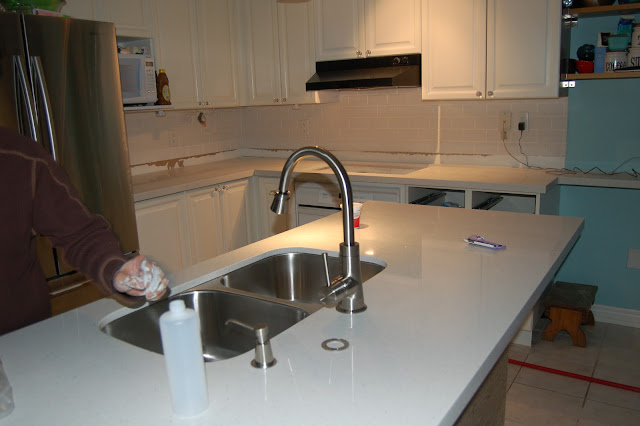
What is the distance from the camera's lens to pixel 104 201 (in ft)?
9.45

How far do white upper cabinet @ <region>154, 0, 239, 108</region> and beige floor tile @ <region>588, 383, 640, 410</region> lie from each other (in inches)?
121

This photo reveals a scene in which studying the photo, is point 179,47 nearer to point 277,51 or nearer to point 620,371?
point 277,51

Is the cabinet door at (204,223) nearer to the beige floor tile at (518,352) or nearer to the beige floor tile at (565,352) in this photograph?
the beige floor tile at (518,352)

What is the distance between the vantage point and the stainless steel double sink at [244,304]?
1.54m

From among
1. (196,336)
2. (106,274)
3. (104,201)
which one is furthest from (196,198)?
(196,336)

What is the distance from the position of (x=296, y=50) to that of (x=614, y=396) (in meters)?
3.01

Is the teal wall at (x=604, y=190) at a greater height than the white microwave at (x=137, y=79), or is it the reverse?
the white microwave at (x=137, y=79)

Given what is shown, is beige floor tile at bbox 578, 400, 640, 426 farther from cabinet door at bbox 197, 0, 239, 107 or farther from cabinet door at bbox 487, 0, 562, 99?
cabinet door at bbox 197, 0, 239, 107

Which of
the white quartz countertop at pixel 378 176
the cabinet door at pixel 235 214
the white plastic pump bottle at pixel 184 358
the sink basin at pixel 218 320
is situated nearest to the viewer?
the white plastic pump bottle at pixel 184 358

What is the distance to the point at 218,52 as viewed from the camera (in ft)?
13.5

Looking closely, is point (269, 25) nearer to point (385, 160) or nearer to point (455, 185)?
point (385, 160)

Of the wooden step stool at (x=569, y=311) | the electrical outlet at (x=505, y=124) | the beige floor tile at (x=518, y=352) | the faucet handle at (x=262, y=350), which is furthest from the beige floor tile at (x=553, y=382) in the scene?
the faucet handle at (x=262, y=350)

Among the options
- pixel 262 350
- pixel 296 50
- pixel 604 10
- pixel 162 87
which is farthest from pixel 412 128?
pixel 262 350

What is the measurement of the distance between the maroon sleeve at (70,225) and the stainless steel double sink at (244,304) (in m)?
0.11
